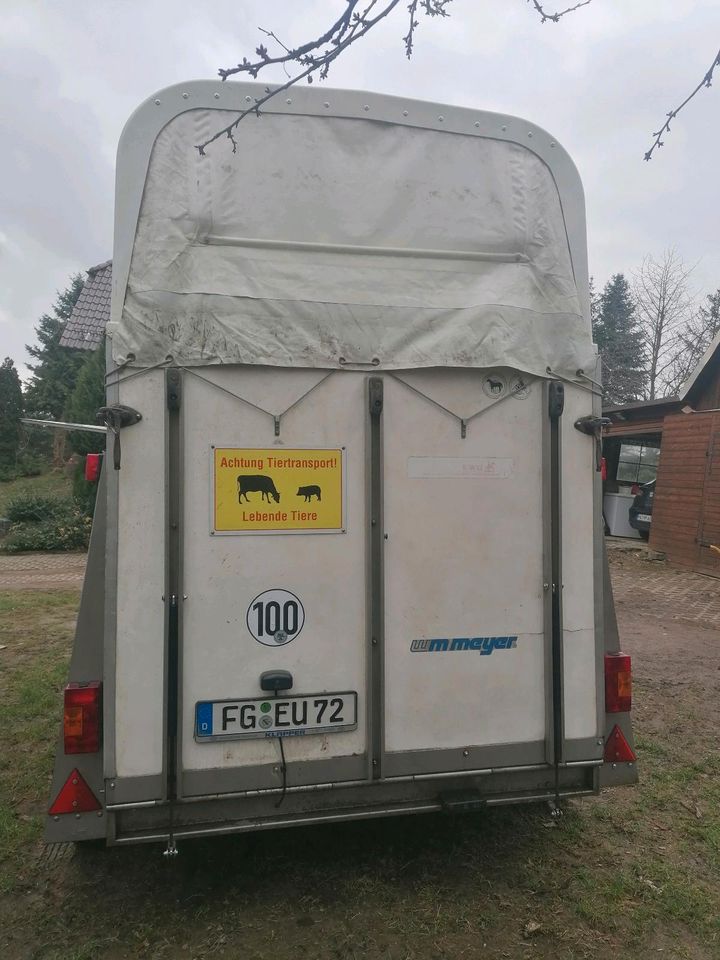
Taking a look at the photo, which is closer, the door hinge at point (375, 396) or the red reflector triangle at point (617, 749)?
the door hinge at point (375, 396)

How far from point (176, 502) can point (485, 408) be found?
1.39 metres

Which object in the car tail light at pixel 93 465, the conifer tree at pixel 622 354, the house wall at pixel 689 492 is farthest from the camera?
the conifer tree at pixel 622 354

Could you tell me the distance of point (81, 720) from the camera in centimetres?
Answer: 276

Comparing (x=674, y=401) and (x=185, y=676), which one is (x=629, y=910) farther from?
(x=674, y=401)

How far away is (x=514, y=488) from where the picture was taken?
3.07m

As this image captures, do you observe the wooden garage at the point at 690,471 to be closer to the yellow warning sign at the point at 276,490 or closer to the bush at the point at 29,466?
the yellow warning sign at the point at 276,490

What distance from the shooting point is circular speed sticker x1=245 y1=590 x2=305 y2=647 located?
9.27 feet

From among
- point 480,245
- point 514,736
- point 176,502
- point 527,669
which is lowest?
point 514,736

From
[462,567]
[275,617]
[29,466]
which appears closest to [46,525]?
[29,466]

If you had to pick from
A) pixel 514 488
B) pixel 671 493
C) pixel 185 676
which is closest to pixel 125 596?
pixel 185 676

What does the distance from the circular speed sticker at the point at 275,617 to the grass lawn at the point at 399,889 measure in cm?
127

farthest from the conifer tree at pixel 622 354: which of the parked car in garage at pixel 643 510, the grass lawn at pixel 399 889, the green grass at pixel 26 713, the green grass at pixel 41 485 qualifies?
the grass lawn at pixel 399 889

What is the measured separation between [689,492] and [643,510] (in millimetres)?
3025

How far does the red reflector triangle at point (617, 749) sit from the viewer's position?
10.5 ft
